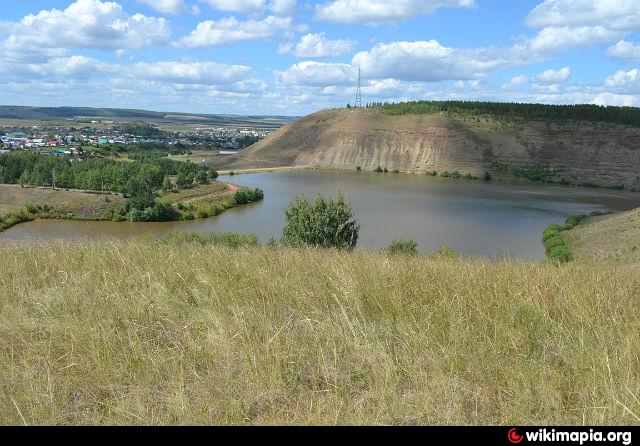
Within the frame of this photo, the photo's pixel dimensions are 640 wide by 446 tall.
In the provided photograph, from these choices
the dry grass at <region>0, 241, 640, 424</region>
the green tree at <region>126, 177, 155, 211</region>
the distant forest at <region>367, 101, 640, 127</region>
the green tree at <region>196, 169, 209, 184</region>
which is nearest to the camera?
the dry grass at <region>0, 241, 640, 424</region>

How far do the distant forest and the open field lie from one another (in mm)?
86129

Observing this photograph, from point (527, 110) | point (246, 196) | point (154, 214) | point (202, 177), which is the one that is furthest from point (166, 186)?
point (527, 110)

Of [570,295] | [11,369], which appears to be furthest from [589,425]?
[11,369]

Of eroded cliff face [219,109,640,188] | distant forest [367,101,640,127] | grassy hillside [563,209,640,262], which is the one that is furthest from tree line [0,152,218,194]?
distant forest [367,101,640,127]

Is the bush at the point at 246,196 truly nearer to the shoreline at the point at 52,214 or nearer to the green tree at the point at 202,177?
the shoreline at the point at 52,214

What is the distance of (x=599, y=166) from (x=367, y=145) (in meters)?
47.0

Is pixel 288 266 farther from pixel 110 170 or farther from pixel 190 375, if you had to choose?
pixel 110 170

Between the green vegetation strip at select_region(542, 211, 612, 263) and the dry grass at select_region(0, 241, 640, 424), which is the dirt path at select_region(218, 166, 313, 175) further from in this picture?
the dry grass at select_region(0, 241, 640, 424)

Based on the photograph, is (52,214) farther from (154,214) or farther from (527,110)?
(527,110)
